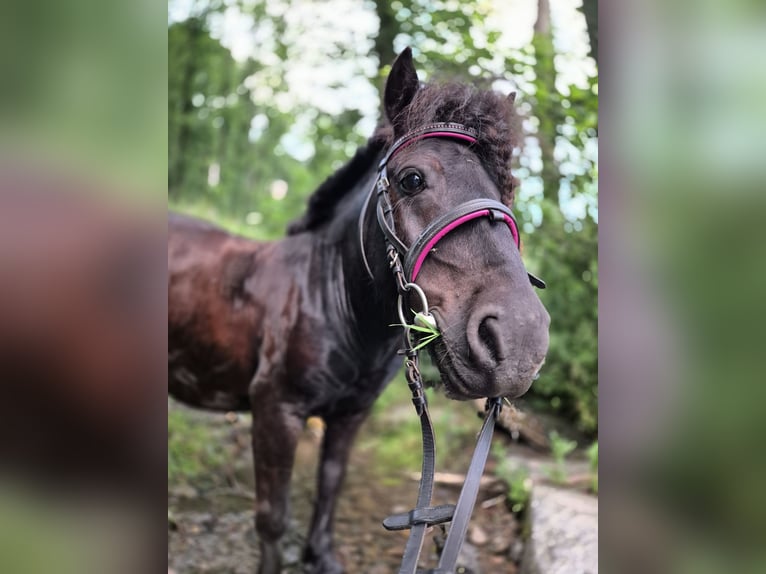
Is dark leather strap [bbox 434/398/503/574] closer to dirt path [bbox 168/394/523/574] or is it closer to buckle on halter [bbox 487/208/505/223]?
buckle on halter [bbox 487/208/505/223]

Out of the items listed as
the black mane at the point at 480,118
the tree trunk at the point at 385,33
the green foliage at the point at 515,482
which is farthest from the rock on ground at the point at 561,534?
the tree trunk at the point at 385,33

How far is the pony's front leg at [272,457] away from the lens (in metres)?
2.77

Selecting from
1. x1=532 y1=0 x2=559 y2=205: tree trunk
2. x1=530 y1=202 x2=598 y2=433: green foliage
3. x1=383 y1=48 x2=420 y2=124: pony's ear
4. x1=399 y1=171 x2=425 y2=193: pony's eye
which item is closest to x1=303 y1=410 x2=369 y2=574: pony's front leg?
x1=399 y1=171 x2=425 y2=193: pony's eye

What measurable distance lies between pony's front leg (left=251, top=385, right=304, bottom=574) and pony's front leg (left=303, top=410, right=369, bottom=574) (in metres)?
0.46

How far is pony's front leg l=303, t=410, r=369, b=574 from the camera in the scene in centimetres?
327

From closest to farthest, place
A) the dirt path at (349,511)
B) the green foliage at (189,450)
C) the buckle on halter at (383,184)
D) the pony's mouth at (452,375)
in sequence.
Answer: the pony's mouth at (452,375)
the buckle on halter at (383,184)
the dirt path at (349,511)
the green foliage at (189,450)

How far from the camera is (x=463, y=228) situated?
1.71 metres

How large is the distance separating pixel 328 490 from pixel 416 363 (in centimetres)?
197

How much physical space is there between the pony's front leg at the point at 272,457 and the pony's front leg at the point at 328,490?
461mm

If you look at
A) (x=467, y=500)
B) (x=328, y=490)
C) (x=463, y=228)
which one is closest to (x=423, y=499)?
(x=467, y=500)
